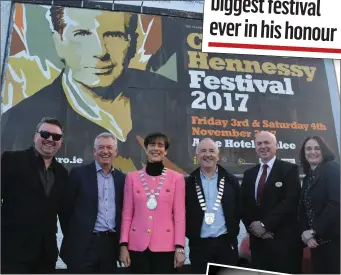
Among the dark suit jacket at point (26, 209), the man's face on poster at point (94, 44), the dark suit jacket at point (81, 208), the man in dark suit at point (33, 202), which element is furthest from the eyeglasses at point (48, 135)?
the man's face on poster at point (94, 44)

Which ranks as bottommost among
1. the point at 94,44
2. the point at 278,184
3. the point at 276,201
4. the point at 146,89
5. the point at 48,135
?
the point at 276,201

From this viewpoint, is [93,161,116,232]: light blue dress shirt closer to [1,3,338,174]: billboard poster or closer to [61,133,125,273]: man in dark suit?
[61,133,125,273]: man in dark suit

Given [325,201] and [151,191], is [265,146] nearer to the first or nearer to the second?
[325,201]

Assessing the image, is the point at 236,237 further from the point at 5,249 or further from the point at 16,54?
the point at 16,54

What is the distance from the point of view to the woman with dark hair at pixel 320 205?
10.1 feet

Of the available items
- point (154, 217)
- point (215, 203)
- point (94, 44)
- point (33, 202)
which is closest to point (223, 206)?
point (215, 203)

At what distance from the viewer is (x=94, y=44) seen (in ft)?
10.4

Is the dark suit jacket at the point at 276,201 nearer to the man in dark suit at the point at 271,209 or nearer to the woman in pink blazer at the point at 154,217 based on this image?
the man in dark suit at the point at 271,209

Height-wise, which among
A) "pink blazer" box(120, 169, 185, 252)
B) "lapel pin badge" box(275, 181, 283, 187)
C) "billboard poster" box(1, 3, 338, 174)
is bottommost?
"pink blazer" box(120, 169, 185, 252)

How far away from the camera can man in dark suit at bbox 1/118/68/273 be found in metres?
2.85

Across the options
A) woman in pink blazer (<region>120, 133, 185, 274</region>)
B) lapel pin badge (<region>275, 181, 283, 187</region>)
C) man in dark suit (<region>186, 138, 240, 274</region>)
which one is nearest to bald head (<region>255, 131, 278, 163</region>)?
lapel pin badge (<region>275, 181, 283, 187</region>)

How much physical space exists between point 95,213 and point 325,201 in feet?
5.48

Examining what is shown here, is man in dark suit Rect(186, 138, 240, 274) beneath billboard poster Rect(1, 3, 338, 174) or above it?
beneath

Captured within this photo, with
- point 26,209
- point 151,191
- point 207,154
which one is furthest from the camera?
point 207,154
